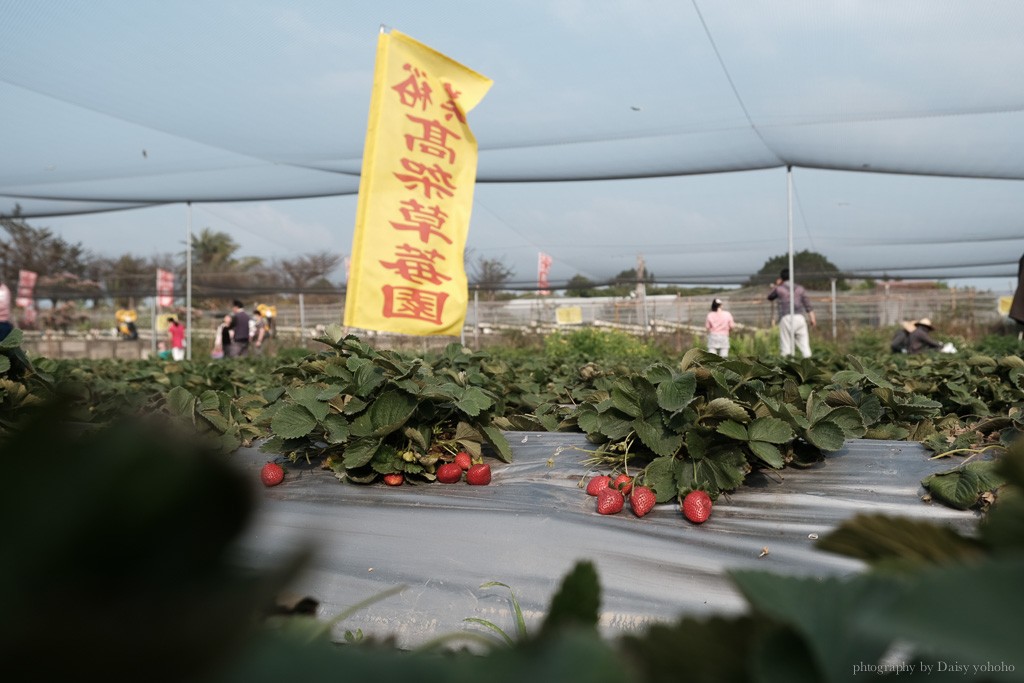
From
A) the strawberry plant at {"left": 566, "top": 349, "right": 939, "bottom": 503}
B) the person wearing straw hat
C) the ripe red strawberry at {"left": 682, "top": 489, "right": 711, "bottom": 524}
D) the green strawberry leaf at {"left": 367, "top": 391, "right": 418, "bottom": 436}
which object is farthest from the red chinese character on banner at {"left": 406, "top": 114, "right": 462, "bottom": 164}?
the person wearing straw hat

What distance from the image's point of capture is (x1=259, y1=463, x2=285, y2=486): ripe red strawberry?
2635 millimetres

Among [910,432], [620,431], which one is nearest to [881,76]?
[910,432]

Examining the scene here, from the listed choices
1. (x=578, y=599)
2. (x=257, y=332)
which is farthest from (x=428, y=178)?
(x=257, y=332)

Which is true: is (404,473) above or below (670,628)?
below

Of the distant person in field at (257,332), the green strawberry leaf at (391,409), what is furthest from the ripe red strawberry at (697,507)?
the distant person in field at (257,332)

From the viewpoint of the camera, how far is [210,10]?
676cm

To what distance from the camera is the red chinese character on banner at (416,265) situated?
4664 millimetres

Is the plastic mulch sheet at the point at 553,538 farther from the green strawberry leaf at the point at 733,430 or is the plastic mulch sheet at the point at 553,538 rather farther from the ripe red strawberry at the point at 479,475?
the green strawberry leaf at the point at 733,430

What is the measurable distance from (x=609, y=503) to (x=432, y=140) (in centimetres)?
335

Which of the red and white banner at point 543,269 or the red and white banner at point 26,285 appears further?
the red and white banner at point 26,285

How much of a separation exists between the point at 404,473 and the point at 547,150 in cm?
804

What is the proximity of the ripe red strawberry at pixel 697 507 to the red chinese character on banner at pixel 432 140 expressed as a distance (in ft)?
10.9

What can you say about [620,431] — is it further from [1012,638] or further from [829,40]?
[829,40]

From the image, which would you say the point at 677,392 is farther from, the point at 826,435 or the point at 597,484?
the point at 826,435
